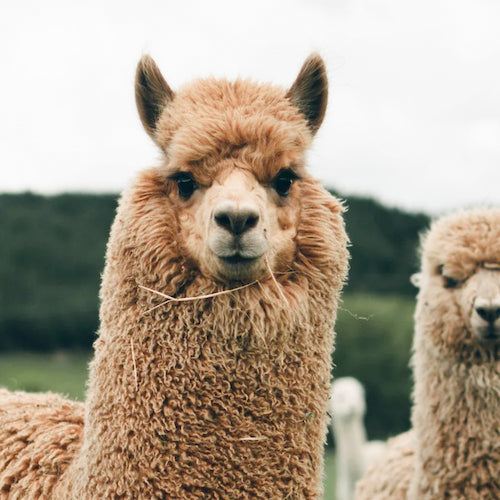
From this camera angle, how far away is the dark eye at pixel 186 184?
2947mm

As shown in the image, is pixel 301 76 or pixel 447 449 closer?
pixel 301 76

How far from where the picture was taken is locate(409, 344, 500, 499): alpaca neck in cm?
443

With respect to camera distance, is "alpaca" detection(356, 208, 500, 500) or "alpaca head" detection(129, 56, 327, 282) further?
"alpaca" detection(356, 208, 500, 500)

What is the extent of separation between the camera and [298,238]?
119 inches

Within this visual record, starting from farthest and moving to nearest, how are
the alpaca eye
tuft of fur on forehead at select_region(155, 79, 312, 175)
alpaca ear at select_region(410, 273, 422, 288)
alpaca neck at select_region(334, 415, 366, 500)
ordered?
alpaca neck at select_region(334, 415, 366, 500), alpaca ear at select_region(410, 273, 422, 288), the alpaca eye, tuft of fur on forehead at select_region(155, 79, 312, 175)

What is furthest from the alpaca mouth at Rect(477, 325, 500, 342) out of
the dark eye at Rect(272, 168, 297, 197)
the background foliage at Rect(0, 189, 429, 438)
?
the background foliage at Rect(0, 189, 429, 438)

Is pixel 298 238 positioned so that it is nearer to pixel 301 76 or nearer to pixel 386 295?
pixel 301 76

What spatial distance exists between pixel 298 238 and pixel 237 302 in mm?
412

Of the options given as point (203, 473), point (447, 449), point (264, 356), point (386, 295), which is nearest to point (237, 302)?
point (264, 356)

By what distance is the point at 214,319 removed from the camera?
2816mm

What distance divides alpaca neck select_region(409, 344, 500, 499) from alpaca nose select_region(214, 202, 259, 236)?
260cm

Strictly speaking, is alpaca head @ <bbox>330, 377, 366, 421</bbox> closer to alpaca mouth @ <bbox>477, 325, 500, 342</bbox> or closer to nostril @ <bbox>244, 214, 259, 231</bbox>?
alpaca mouth @ <bbox>477, 325, 500, 342</bbox>

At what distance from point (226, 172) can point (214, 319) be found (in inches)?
22.8

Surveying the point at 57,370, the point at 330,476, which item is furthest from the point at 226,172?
the point at 57,370
